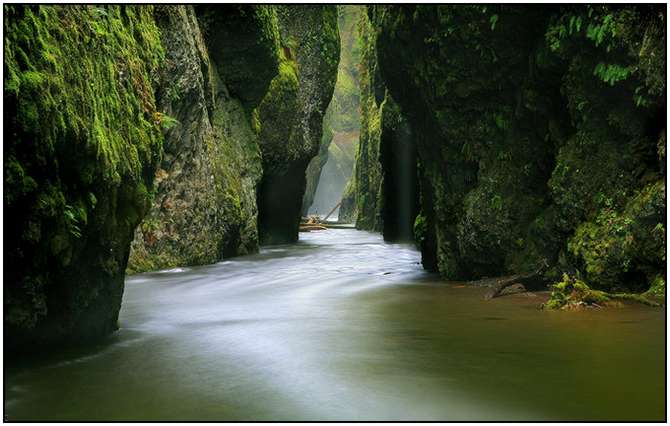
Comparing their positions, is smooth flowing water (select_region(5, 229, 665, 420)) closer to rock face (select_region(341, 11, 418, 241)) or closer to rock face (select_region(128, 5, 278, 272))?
rock face (select_region(128, 5, 278, 272))

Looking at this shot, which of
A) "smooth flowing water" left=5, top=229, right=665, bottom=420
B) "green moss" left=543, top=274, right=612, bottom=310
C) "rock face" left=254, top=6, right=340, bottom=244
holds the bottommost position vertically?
"smooth flowing water" left=5, top=229, right=665, bottom=420

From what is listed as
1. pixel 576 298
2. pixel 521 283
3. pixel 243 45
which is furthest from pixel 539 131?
pixel 243 45

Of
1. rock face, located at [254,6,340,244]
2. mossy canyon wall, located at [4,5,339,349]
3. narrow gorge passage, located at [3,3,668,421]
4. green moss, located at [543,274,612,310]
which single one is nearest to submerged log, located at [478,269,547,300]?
narrow gorge passage, located at [3,3,668,421]

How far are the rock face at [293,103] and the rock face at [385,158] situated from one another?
2371 millimetres

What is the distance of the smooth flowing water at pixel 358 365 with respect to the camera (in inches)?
167

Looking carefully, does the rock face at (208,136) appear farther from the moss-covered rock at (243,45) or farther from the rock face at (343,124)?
the rock face at (343,124)

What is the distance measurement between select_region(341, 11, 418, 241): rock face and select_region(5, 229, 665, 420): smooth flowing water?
11375 millimetres

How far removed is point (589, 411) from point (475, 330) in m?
2.96

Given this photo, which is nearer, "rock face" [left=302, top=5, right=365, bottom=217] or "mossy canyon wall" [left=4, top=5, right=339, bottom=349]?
"mossy canyon wall" [left=4, top=5, right=339, bottom=349]

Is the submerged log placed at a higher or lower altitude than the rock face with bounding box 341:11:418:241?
lower

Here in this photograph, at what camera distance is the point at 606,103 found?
30.3 ft

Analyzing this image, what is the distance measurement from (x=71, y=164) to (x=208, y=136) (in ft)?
41.6

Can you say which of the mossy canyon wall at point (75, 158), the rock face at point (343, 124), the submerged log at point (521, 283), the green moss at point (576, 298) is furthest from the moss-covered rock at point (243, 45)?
the rock face at point (343, 124)

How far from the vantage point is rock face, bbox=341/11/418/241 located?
2402 cm
